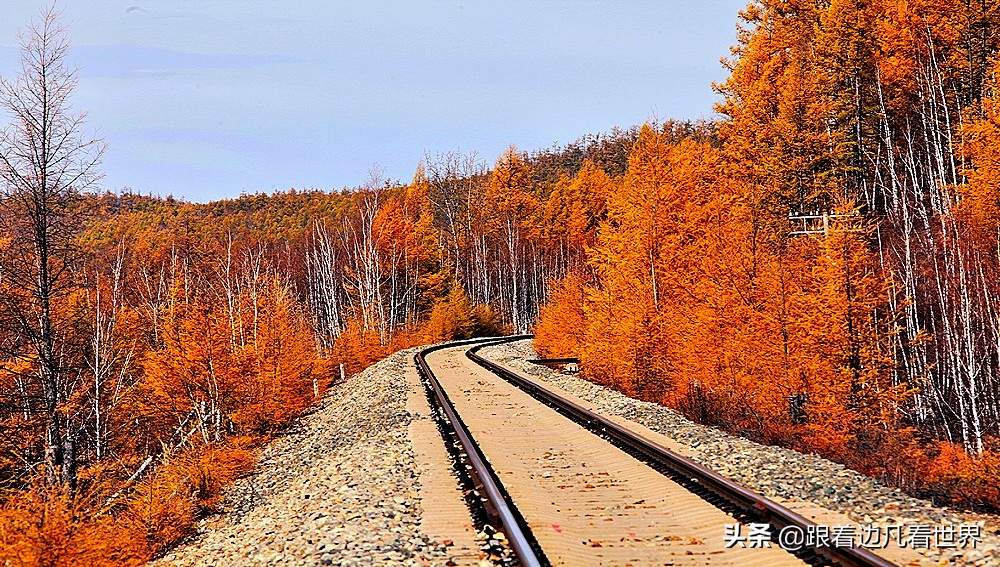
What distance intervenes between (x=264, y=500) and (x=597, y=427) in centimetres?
660

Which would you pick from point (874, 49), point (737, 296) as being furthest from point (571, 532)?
point (874, 49)

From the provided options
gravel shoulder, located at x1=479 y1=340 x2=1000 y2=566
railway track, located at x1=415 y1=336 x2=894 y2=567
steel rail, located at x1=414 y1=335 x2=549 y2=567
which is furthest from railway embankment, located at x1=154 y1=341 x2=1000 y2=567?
railway track, located at x1=415 y1=336 x2=894 y2=567

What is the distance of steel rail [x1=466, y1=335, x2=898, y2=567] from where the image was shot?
6.18 m

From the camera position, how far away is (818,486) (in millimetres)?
9117

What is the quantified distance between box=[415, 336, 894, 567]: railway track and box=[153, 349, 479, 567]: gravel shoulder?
0.69 meters

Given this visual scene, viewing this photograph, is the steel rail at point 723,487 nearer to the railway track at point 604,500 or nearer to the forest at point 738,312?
the railway track at point 604,500

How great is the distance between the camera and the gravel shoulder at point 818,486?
702 centimetres

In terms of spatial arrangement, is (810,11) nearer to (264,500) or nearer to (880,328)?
(880,328)

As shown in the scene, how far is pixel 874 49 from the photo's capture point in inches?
1046

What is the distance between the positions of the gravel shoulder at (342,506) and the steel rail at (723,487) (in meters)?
3.14

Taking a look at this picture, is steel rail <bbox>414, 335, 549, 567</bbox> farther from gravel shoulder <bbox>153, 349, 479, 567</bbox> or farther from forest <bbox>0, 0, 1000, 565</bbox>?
forest <bbox>0, 0, 1000, 565</bbox>

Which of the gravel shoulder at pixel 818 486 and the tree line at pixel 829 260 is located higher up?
the tree line at pixel 829 260

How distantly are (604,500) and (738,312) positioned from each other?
11260mm

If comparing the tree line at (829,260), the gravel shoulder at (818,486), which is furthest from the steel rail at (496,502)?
the tree line at (829,260)
